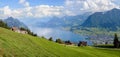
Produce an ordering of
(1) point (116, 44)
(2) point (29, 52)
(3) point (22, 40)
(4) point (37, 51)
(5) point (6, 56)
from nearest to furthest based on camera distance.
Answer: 1. (5) point (6, 56)
2. (2) point (29, 52)
3. (4) point (37, 51)
4. (3) point (22, 40)
5. (1) point (116, 44)

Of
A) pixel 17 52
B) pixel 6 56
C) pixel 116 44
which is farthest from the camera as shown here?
pixel 116 44

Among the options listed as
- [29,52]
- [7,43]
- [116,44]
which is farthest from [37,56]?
[116,44]

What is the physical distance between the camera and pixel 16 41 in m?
42.1

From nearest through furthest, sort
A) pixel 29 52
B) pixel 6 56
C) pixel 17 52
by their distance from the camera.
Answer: pixel 6 56, pixel 17 52, pixel 29 52

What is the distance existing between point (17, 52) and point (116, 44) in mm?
125177

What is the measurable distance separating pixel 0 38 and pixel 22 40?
566 cm

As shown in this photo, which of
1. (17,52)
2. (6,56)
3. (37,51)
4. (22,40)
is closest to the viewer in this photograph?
(6,56)

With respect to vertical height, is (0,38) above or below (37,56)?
above

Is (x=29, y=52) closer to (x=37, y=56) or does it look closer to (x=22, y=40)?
(x=37, y=56)

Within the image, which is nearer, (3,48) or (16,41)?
(3,48)

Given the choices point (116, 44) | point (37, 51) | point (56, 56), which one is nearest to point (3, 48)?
point (37, 51)

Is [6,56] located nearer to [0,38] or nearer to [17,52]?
[17,52]

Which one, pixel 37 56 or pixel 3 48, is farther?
pixel 37 56

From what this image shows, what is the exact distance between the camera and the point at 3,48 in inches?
1391
